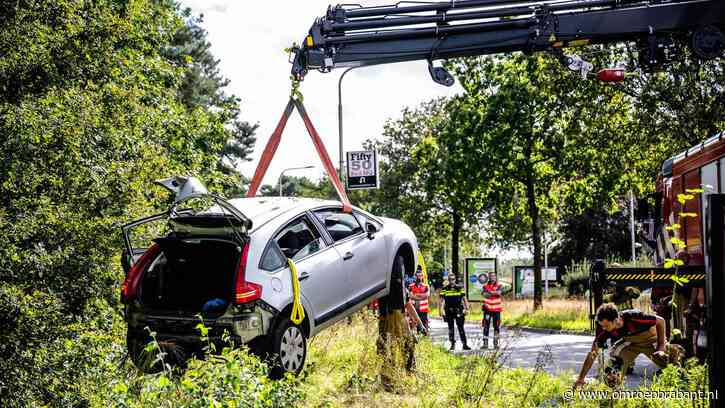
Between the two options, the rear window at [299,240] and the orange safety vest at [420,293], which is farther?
the orange safety vest at [420,293]

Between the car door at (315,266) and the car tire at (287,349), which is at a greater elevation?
the car door at (315,266)

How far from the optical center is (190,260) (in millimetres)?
8008

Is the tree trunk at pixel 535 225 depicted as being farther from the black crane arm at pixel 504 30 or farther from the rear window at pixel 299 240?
the rear window at pixel 299 240

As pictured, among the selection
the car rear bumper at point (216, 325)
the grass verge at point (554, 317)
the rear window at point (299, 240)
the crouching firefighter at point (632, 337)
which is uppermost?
the rear window at point (299, 240)

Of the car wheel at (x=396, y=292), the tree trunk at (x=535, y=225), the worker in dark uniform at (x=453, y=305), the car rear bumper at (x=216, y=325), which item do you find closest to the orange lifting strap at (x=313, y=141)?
the car wheel at (x=396, y=292)

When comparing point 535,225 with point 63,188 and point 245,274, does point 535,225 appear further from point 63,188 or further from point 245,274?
point 245,274

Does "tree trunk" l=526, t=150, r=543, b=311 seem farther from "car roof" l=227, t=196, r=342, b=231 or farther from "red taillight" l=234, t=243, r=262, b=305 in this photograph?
"red taillight" l=234, t=243, r=262, b=305

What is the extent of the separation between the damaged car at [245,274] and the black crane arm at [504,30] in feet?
9.67

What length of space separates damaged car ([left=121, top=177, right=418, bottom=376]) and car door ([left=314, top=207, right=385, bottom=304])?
0.5 inches

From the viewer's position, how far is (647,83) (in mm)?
17578

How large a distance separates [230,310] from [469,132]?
19.0m

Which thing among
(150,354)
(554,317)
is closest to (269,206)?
(150,354)

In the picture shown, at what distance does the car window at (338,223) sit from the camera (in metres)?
8.30

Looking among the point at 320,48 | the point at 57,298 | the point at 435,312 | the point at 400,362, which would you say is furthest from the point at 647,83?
the point at 435,312
